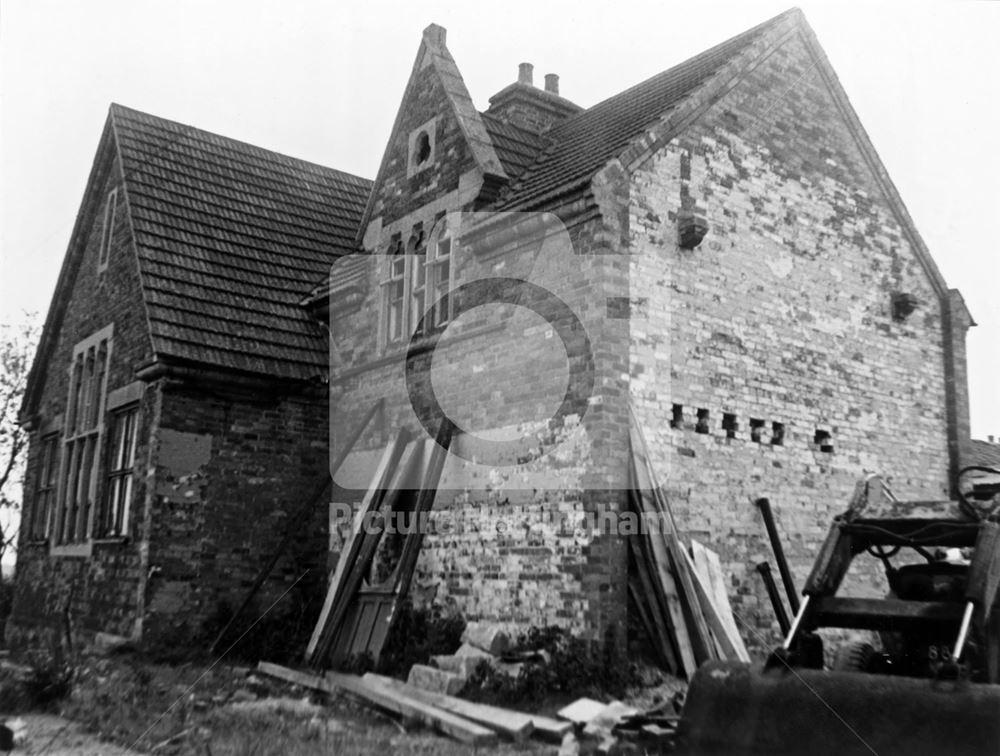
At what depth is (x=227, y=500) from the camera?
46.4ft

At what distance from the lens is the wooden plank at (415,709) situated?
794cm

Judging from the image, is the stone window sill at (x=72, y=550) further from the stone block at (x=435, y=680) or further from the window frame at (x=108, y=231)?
the stone block at (x=435, y=680)

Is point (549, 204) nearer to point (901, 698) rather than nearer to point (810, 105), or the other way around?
point (810, 105)

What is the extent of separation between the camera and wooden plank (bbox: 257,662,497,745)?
798cm

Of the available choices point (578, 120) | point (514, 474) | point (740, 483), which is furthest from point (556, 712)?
point (578, 120)

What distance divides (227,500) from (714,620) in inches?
298

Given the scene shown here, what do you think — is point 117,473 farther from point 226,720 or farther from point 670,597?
point 670,597

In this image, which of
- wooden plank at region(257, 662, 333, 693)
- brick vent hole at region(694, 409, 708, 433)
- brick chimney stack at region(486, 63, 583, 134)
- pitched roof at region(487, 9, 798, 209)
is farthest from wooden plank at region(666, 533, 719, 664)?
brick chimney stack at region(486, 63, 583, 134)

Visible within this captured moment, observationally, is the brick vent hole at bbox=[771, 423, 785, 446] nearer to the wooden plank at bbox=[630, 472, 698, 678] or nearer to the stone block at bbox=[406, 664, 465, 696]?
the wooden plank at bbox=[630, 472, 698, 678]

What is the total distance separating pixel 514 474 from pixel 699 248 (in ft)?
11.2

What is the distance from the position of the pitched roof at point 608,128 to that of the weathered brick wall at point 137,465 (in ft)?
20.7

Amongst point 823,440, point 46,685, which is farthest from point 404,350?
point 46,685

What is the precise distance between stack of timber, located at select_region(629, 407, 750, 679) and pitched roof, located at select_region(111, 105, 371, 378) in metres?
6.69

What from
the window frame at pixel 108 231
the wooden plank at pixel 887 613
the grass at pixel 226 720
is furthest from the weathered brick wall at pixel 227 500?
the wooden plank at pixel 887 613
